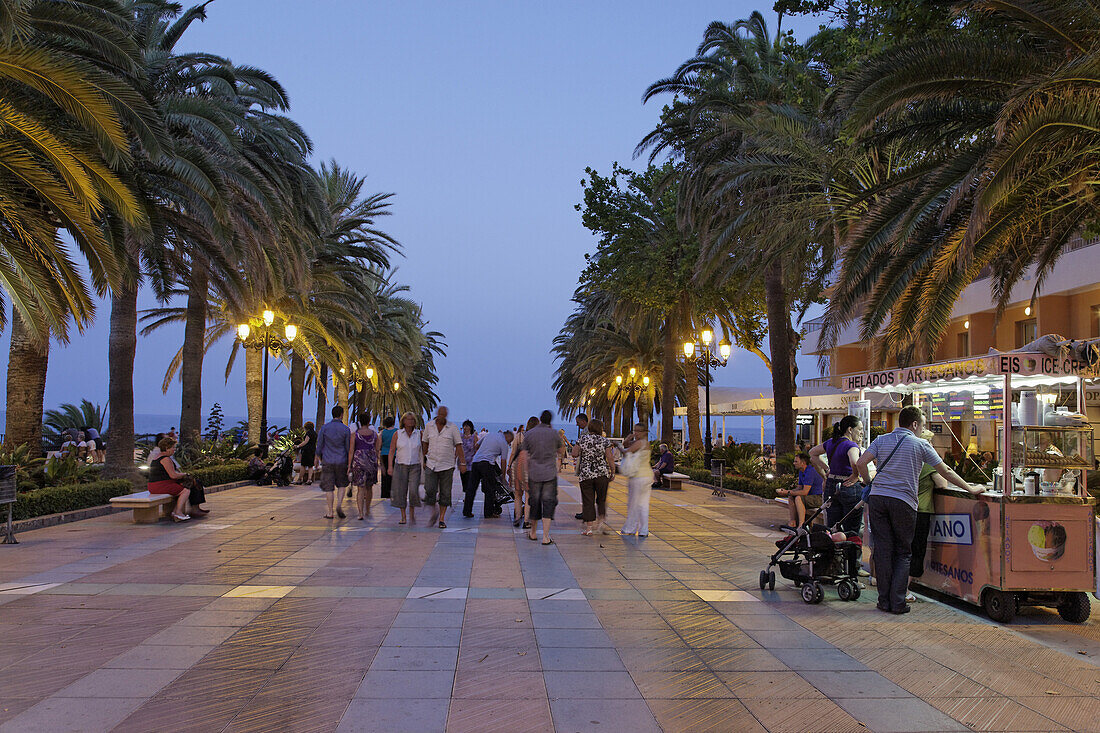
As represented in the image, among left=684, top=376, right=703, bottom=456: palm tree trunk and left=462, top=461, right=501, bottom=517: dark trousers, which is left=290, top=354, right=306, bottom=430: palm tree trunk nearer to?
left=684, top=376, right=703, bottom=456: palm tree trunk

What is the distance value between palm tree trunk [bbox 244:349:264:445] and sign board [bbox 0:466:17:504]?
17601 millimetres

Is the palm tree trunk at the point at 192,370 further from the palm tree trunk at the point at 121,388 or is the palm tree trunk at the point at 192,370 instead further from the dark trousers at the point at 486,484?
the dark trousers at the point at 486,484

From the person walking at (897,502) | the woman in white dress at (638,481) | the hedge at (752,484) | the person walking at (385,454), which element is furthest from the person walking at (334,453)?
the hedge at (752,484)

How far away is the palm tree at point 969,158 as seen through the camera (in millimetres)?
9016

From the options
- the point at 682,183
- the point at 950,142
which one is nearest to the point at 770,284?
the point at 682,183

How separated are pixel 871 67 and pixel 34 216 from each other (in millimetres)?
10684

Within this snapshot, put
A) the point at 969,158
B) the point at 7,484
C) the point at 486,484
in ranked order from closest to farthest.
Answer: the point at 7,484 < the point at 969,158 < the point at 486,484

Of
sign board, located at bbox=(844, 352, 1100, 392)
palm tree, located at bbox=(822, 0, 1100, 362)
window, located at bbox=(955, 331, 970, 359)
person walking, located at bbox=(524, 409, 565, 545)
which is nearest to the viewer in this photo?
sign board, located at bbox=(844, 352, 1100, 392)

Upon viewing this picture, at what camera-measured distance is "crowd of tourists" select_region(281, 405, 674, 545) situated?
12.0m

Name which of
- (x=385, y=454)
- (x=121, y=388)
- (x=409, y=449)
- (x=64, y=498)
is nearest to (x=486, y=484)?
(x=409, y=449)

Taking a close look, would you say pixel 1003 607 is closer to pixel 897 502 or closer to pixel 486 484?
pixel 897 502

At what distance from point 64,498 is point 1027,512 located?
12796 millimetres

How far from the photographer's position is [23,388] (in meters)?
15.2

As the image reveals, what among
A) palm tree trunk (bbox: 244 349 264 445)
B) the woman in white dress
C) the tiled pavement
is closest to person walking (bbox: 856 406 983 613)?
the tiled pavement
